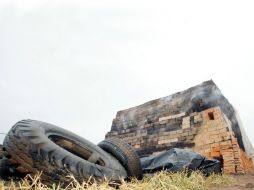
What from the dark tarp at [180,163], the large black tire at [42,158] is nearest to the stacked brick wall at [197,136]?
the dark tarp at [180,163]

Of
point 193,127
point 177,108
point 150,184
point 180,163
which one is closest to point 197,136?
Result: point 193,127

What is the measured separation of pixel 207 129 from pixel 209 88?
1.71 meters

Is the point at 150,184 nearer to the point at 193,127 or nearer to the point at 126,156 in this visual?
the point at 126,156

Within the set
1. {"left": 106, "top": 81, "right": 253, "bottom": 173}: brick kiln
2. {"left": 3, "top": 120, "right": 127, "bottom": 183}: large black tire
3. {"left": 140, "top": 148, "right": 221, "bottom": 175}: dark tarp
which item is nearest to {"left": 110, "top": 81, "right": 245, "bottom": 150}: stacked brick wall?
{"left": 106, "top": 81, "right": 253, "bottom": 173}: brick kiln

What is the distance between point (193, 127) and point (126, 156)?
4.70 metres

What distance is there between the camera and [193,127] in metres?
8.83

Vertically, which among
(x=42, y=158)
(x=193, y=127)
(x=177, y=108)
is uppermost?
(x=177, y=108)

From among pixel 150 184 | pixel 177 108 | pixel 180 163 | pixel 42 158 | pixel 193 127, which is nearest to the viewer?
pixel 150 184

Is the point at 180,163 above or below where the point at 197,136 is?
below

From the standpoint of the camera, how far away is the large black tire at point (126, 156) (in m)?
4.50

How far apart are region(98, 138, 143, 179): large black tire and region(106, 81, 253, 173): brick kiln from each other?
3.96 metres

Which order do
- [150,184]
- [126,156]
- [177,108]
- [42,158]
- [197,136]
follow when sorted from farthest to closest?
1. [177,108]
2. [197,136]
3. [126,156]
4. [42,158]
5. [150,184]

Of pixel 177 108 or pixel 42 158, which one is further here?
pixel 177 108

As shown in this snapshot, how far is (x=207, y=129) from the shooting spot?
27.6ft
